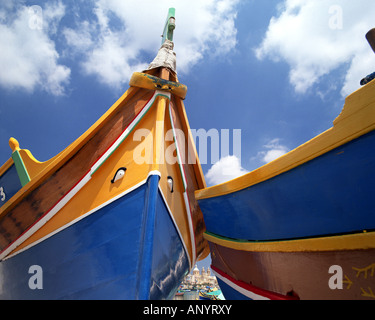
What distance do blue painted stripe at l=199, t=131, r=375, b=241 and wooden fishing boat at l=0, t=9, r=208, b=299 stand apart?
130 cm

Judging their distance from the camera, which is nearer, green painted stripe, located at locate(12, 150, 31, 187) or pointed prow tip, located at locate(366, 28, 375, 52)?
pointed prow tip, located at locate(366, 28, 375, 52)

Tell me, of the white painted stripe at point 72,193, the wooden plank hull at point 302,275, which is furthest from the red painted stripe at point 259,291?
the white painted stripe at point 72,193

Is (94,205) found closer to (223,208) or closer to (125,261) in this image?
(125,261)

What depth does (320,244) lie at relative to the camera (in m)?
1.86

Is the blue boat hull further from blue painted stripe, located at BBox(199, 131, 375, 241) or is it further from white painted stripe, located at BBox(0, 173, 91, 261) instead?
blue painted stripe, located at BBox(199, 131, 375, 241)

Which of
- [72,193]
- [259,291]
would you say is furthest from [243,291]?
[72,193]

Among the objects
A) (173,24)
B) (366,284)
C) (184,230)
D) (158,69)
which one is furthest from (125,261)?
(173,24)

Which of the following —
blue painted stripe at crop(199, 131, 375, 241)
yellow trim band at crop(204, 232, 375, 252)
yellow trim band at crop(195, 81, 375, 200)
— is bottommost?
yellow trim band at crop(204, 232, 375, 252)

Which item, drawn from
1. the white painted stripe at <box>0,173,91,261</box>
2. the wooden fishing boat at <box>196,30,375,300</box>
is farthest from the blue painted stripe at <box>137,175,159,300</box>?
the white painted stripe at <box>0,173,91,261</box>

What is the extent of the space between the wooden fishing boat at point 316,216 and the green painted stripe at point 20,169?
437 centimetres

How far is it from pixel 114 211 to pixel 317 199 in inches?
100

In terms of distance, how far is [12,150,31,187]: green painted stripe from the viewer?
4.24 metres

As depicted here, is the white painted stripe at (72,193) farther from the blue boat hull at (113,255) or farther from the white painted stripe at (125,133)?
the blue boat hull at (113,255)

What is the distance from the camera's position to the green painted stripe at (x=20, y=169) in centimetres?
424
